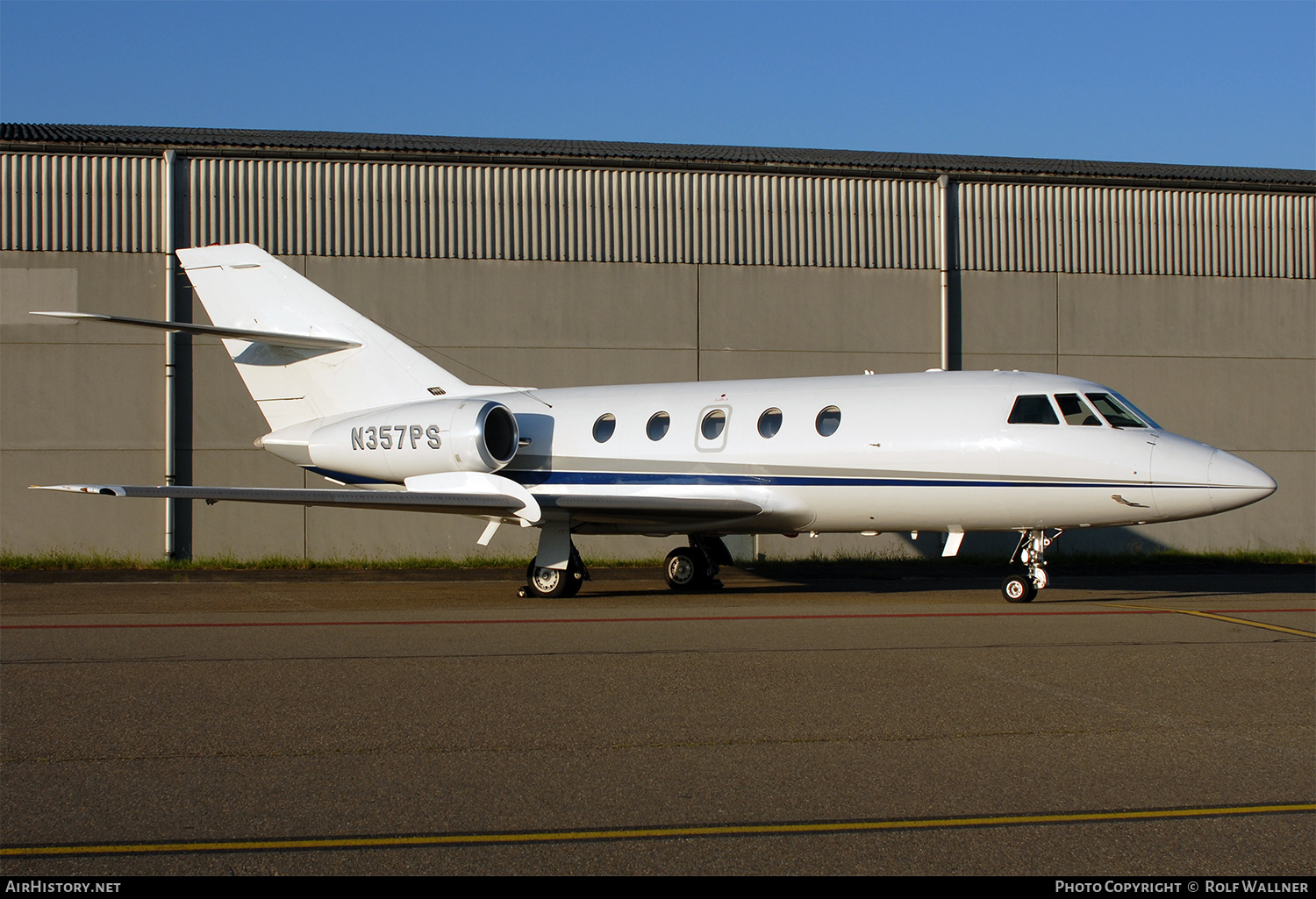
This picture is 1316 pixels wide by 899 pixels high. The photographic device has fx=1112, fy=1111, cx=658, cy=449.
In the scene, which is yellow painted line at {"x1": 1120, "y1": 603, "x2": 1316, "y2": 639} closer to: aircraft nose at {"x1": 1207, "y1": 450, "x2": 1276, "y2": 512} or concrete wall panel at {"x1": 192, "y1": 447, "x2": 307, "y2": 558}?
aircraft nose at {"x1": 1207, "y1": 450, "x2": 1276, "y2": 512}

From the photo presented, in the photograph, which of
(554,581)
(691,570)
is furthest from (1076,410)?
(554,581)

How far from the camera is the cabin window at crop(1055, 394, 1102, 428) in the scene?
12702 mm

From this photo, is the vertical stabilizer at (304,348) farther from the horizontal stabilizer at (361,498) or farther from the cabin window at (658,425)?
the cabin window at (658,425)

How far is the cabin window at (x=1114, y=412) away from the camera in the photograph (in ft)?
41.4

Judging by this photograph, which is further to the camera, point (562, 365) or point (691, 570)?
point (562, 365)

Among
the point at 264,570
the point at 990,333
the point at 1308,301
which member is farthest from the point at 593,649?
the point at 1308,301

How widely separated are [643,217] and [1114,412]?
1076 centimetres

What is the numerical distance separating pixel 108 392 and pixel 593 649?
47.1 ft

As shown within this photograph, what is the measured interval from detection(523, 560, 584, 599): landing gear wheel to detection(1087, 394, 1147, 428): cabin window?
6.67m

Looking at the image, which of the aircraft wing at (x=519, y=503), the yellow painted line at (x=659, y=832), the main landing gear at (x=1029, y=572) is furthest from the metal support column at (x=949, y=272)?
the yellow painted line at (x=659, y=832)

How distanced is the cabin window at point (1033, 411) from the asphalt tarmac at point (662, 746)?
8.03 feet

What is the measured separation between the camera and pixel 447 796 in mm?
4902

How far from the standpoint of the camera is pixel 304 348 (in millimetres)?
16469

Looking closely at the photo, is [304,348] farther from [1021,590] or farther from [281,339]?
[1021,590]
